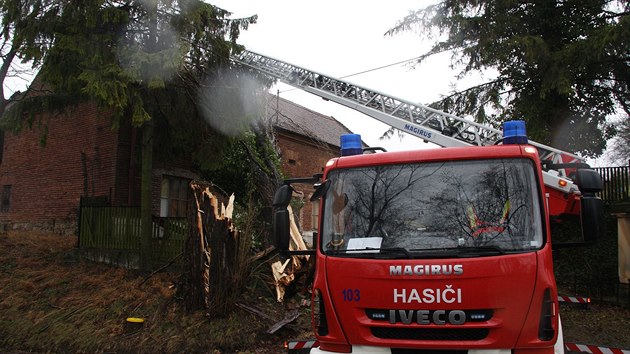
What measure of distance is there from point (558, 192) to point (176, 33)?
729cm

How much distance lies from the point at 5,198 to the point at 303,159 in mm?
11817

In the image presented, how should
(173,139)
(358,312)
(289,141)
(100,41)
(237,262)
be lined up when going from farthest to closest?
(289,141)
(173,139)
(100,41)
(237,262)
(358,312)

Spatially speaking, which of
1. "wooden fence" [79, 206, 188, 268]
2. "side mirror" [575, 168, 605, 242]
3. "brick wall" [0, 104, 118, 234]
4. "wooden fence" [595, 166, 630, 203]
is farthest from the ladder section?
"side mirror" [575, 168, 605, 242]

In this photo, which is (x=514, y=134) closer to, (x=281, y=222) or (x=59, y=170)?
(x=281, y=222)

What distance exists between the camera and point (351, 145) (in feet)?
17.8

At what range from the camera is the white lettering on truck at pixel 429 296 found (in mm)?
3914

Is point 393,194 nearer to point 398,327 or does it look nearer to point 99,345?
point 398,327

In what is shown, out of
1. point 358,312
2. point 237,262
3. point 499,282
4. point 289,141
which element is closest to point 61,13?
point 237,262

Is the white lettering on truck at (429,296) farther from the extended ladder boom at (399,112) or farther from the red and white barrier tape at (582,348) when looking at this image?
the extended ladder boom at (399,112)

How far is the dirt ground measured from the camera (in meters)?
7.72

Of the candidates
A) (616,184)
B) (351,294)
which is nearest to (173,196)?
(616,184)

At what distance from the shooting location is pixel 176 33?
9438 millimetres

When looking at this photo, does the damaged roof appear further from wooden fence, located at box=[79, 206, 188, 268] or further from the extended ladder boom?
wooden fence, located at box=[79, 206, 188, 268]

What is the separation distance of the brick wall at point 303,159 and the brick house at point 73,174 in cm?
653
